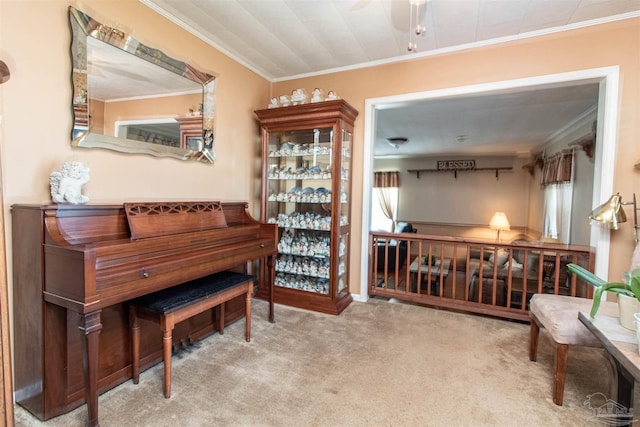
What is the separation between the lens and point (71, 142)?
5.66ft

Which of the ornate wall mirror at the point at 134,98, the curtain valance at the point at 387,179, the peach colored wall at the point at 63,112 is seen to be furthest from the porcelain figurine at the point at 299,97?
the curtain valance at the point at 387,179

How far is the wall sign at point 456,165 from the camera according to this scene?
7167 millimetres

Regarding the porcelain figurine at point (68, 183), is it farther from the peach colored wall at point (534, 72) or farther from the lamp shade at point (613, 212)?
the lamp shade at point (613, 212)

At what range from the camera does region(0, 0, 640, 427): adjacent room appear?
4.89 feet

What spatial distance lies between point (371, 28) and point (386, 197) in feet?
19.5

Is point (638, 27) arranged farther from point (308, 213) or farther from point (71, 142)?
point (71, 142)

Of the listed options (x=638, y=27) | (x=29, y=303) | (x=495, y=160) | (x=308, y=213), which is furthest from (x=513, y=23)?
(x=495, y=160)

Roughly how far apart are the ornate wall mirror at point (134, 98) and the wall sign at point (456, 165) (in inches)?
245

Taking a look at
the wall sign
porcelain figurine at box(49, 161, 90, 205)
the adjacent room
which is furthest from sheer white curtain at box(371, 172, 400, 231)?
porcelain figurine at box(49, 161, 90, 205)

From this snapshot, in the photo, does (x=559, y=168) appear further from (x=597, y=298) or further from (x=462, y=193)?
(x=597, y=298)

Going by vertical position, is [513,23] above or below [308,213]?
Result: above

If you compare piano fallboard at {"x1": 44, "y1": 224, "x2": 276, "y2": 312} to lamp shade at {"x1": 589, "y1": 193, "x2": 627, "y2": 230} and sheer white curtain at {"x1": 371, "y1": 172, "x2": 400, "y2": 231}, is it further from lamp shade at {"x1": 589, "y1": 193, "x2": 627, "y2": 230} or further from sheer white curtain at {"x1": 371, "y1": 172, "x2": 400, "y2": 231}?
sheer white curtain at {"x1": 371, "y1": 172, "x2": 400, "y2": 231}

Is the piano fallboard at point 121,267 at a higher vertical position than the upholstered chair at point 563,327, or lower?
higher

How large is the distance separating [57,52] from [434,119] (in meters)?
4.10
